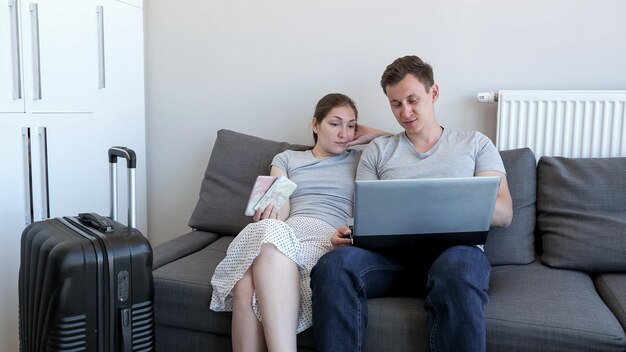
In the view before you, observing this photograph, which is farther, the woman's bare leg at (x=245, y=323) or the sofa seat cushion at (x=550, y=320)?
the woman's bare leg at (x=245, y=323)

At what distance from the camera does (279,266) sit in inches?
65.5

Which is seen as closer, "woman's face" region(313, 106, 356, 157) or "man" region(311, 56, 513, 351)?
"man" region(311, 56, 513, 351)

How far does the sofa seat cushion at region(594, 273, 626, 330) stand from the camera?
1.58 m

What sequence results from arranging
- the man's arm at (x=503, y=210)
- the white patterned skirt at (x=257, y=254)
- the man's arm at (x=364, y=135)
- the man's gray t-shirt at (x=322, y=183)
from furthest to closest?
the man's arm at (x=364, y=135) < the man's gray t-shirt at (x=322, y=183) < the man's arm at (x=503, y=210) < the white patterned skirt at (x=257, y=254)

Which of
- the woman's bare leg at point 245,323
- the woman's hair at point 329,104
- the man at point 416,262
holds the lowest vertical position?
the woman's bare leg at point 245,323

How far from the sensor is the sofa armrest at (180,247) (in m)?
2.01

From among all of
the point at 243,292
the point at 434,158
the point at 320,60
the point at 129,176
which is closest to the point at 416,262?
the point at 434,158

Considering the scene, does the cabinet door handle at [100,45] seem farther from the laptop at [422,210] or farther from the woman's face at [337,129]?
the laptop at [422,210]

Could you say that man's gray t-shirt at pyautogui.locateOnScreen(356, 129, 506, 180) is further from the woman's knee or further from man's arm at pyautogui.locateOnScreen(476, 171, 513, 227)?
the woman's knee

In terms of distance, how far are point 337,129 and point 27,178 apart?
3.45 ft

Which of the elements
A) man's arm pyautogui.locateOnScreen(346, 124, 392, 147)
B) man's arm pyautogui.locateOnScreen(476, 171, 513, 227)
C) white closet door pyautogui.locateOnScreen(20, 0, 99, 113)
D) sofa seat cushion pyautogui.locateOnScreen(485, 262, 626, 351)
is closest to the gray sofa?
sofa seat cushion pyautogui.locateOnScreen(485, 262, 626, 351)

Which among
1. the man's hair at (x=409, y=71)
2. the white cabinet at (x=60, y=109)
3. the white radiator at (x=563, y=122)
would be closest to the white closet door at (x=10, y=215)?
the white cabinet at (x=60, y=109)

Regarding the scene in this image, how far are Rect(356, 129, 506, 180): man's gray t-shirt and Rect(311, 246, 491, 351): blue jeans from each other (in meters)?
0.30

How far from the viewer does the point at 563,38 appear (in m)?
2.22
